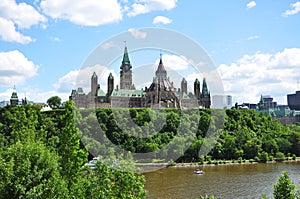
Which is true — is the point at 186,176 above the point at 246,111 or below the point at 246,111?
below

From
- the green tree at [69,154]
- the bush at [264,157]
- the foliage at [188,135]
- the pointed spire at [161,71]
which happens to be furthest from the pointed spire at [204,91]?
the green tree at [69,154]

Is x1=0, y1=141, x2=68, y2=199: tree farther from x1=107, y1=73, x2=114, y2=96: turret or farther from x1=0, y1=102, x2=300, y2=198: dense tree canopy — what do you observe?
x1=107, y1=73, x2=114, y2=96: turret

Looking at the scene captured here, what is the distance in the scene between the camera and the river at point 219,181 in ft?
98.5

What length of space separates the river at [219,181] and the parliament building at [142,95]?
107 feet

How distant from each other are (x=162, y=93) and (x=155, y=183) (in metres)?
44.7

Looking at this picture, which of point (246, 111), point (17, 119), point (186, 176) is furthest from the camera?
point (246, 111)

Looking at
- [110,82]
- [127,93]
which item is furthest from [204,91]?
[110,82]

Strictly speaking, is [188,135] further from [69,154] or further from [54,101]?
[54,101]

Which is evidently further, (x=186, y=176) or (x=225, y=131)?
(x=225, y=131)

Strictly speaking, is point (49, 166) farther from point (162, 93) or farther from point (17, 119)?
point (162, 93)

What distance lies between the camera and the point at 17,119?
29750mm

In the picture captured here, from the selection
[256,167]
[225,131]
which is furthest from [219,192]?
[225,131]

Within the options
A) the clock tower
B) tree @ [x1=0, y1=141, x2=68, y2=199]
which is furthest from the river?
the clock tower

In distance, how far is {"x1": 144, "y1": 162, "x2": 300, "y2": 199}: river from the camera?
3003 centimetres
